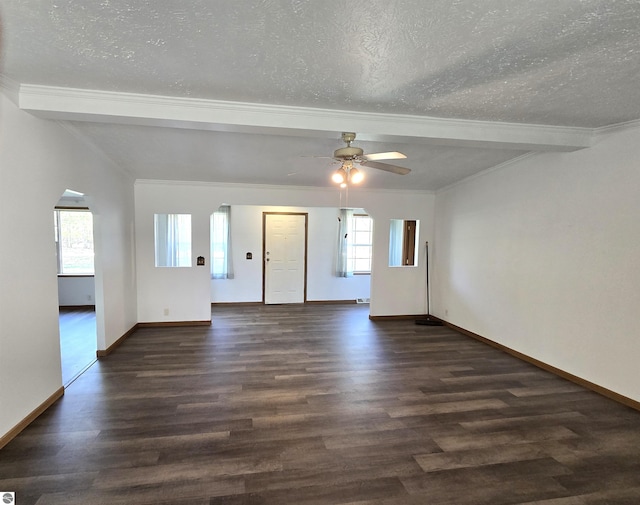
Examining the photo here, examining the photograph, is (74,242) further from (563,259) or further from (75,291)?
(563,259)

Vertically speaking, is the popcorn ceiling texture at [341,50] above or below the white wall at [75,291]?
above

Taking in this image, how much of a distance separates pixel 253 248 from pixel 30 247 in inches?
179

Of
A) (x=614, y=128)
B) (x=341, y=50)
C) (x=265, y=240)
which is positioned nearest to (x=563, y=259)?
(x=614, y=128)

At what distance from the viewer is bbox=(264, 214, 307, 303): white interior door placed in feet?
22.7

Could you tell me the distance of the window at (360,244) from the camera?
714 cm

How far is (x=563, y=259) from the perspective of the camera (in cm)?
340

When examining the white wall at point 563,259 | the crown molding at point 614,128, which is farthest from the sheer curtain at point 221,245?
the crown molding at point 614,128

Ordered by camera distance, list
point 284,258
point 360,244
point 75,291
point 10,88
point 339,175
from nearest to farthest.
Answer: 1. point 10,88
2. point 339,175
3. point 75,291
4. point 284,258
5. point 360,244

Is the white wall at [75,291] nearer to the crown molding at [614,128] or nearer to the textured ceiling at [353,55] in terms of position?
the textured ceiling at [353,55]

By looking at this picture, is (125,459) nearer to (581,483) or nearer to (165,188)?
(581,483)

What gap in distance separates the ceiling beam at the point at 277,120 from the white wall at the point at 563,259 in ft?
1.60

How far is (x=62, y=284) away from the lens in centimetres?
616

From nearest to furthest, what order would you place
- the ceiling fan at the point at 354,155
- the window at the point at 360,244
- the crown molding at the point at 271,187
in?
the ceiling fan at the point at 354,155 → the crown molding at the point at 271,187 → the window at the point at 360,244

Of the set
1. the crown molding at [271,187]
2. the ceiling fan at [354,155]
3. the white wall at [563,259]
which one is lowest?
the white wall at [563,259]
